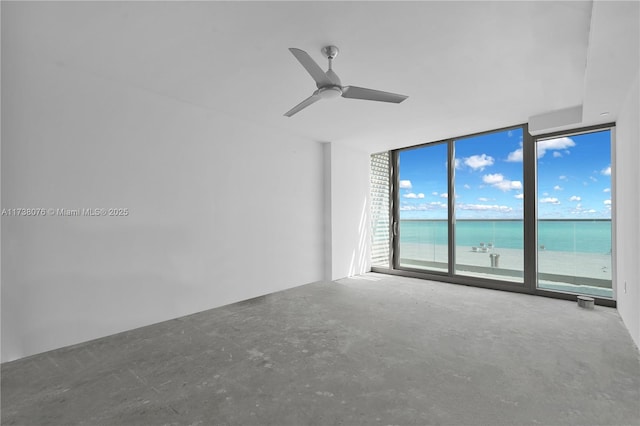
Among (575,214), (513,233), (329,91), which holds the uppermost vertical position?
(329,91)

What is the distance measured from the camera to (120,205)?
3152 millimetres

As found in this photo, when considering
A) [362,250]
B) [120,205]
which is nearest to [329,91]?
[120,205]

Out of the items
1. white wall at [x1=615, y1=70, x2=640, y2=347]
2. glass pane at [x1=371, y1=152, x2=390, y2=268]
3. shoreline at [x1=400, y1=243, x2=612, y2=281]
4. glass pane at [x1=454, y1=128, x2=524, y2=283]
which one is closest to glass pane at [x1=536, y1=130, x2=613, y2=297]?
shoreline at [x1=400, y1=243, x2=612, y2=281]

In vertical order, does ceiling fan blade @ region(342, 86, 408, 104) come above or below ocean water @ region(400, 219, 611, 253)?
above

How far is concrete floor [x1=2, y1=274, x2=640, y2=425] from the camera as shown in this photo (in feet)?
5.95

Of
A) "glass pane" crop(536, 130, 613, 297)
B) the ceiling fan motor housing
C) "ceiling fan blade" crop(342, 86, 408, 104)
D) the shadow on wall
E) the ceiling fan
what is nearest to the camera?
the ceiling fan

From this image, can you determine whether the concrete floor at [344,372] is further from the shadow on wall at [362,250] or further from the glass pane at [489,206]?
the shadow on wall at [362,250]

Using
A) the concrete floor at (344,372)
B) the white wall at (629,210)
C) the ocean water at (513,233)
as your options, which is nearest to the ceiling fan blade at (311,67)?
the concrete floor at (344,372)

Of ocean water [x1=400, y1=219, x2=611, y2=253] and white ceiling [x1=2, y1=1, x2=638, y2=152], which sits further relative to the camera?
ocean water [x1=400, y1=219, x2=611, y2=253]

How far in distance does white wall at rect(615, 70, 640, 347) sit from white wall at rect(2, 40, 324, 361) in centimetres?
398

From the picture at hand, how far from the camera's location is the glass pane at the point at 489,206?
4793 mm

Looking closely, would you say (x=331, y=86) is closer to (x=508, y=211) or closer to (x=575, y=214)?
(x=508, y=211)

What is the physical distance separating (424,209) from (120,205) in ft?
15.9

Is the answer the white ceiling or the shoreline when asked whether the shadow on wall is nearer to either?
the shoreline
